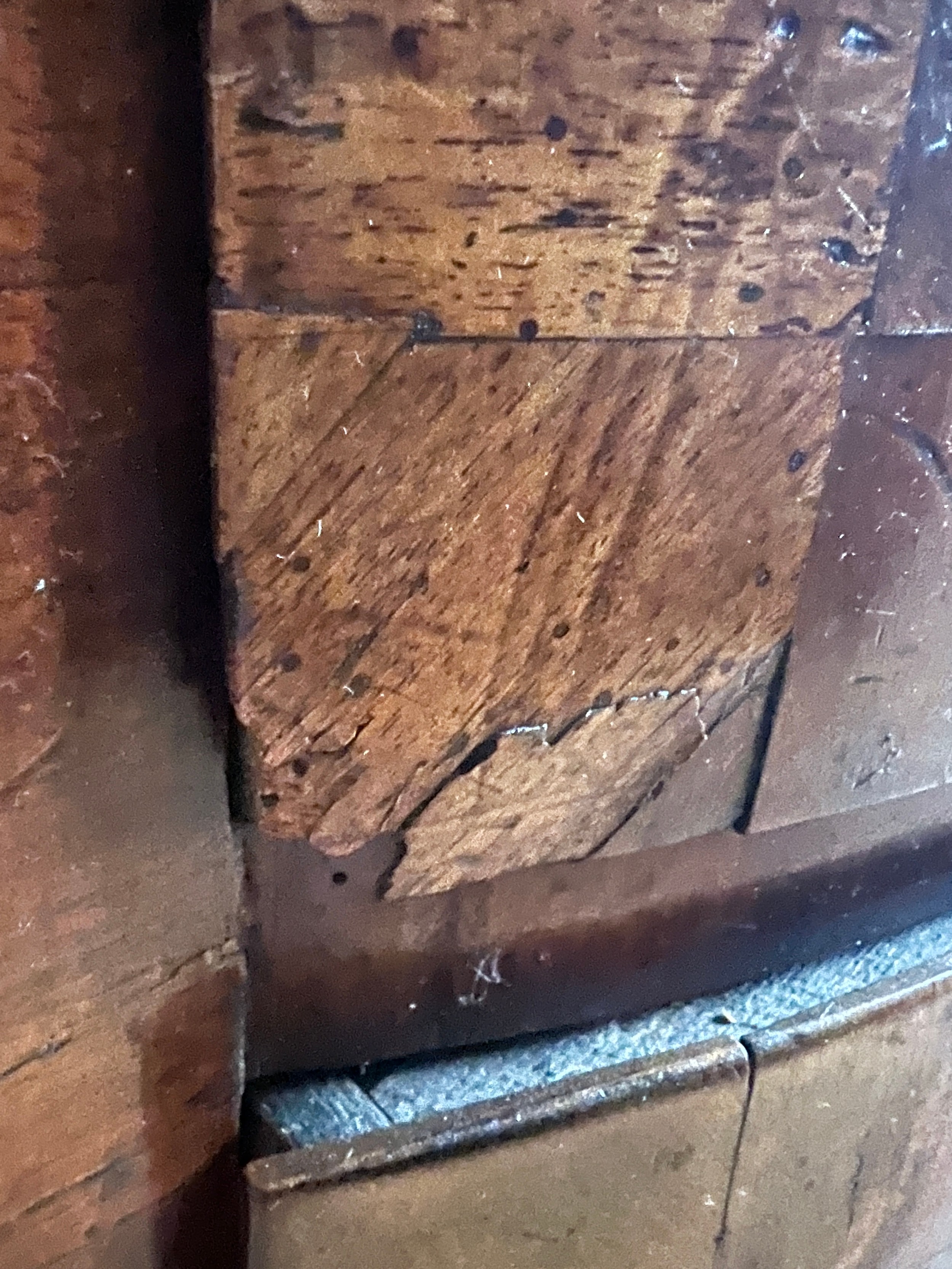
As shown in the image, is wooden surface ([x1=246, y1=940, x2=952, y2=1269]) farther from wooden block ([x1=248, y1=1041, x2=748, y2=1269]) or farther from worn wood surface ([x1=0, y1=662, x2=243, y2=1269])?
worn wood surface ([x1=0, y1=662, x2=243, y2=1269])

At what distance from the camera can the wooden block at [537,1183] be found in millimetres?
1135

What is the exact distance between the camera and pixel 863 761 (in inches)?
55.1

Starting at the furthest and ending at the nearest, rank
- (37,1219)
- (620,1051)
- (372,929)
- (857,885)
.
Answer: (857,885)
(620,1051)
(372,929)
(37,1219)

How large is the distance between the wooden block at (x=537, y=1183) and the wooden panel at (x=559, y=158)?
0.83 m

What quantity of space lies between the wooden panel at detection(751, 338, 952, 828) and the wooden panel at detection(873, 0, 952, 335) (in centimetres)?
3

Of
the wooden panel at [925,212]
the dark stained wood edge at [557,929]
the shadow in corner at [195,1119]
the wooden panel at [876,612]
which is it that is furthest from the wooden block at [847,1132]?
the wooden panel at [925,212]

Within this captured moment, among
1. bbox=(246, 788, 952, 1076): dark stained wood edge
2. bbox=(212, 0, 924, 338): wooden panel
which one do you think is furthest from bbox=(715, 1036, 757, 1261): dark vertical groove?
bbox=(212, 0, 924, 338): wooden panel

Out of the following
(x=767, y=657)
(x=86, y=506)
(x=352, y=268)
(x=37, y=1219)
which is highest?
(x=352, y=268)

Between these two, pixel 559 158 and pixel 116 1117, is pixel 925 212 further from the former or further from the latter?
pixel 116 1117

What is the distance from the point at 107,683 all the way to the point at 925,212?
0.92 meters

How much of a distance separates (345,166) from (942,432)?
751 millimetres

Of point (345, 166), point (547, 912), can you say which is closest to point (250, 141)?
point (345, 166)

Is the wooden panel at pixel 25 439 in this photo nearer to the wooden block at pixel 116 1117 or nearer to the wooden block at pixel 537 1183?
the wooden block at pixel 116 1117

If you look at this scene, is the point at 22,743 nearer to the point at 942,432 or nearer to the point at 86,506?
the point at 86,506
